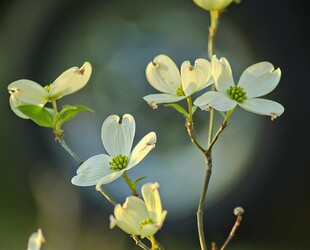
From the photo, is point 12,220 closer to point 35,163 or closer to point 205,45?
point 35,163

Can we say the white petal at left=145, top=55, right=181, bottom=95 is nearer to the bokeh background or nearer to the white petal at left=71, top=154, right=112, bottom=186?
the white petal at left=71, top=154, right=112, bottom=186

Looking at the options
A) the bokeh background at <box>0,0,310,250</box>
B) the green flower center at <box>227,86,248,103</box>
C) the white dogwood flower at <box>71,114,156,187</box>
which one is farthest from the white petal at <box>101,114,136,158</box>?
the bokeh background at <box>0,0,310,250</box>

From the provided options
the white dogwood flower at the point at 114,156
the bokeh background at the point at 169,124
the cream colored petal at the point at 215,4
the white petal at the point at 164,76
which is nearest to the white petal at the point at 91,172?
the white dogwood flower at the point at 114,156

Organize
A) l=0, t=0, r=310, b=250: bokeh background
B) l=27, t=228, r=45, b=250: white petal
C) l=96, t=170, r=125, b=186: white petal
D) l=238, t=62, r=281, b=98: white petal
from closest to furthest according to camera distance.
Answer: l=27, t=228, r=45, b=250: white petal < l=96, t=170, r=125, b=186: white petal < l=238, t=62, r=281, b=98: white petal < l=0, t=0, r=310, b=250: bokeh background

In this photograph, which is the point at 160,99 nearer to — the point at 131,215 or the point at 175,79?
the point at 175,79

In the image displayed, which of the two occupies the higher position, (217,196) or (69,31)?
(69,31)

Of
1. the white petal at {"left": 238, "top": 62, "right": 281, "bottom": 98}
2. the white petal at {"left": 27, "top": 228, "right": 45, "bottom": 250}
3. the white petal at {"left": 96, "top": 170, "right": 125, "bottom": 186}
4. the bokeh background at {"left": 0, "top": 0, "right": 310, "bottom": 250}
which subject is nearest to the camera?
the white petal at {"left": 27, "top": 228, "right": 45, "bottom": 250}

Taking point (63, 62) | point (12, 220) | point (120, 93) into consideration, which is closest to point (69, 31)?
point (63, 62)
